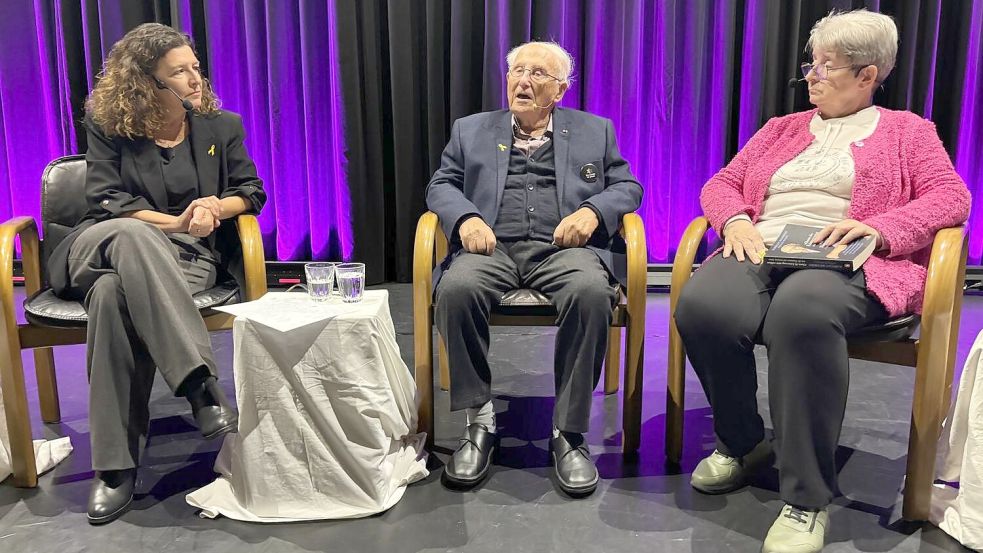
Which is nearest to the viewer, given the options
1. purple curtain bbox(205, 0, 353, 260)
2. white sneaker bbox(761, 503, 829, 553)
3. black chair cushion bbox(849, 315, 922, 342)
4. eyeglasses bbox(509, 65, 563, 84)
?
white sneaker bbox(761, 503, 829, 553)

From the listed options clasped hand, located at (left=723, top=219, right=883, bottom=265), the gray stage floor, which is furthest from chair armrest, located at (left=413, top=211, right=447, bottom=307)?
clasped hand, located at (left=723, top=219, right=883, bottom=265)

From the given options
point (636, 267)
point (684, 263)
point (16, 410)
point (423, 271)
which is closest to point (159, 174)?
point (16, 410)

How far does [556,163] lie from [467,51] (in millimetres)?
2053

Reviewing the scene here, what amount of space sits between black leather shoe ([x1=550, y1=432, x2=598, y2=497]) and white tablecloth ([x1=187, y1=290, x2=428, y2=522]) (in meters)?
0.43

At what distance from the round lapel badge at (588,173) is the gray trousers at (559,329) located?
350mm

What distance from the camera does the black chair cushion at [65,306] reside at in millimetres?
1804

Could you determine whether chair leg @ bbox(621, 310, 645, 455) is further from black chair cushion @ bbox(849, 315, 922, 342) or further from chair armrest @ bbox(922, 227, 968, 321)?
chair armrest @ bbox(922, 227, 968, 321)

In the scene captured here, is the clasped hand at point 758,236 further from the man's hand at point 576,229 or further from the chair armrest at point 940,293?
the man's hand at point 576,229

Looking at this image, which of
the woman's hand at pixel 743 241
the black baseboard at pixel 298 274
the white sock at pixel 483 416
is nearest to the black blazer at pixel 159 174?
the white sock at pixel 483 416

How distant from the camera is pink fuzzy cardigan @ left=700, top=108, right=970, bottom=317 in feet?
5.63

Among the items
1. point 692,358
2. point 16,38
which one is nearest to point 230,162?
point 692,358

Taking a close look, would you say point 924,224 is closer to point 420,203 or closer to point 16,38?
point 420,203

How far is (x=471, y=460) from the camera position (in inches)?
75.4

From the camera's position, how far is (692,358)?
1811mm
